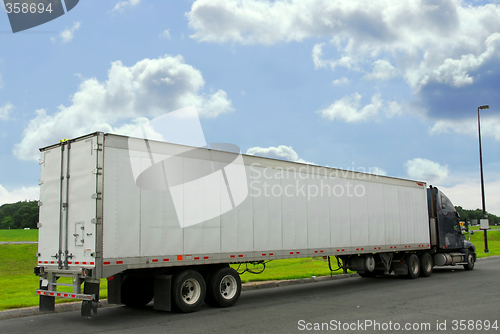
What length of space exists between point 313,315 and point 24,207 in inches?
4207

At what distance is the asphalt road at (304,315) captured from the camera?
27.8 feet

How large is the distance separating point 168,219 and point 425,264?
1240 cm

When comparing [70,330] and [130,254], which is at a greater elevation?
[130,254]

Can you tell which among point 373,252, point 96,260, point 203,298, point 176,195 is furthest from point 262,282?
point 96,260

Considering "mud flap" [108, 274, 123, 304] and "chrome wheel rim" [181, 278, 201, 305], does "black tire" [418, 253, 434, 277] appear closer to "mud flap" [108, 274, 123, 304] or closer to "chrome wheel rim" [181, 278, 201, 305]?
"chrome wheel rim" [181, 278, 201, 305]

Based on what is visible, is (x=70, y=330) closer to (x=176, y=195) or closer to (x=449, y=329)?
(x=176, y=195)

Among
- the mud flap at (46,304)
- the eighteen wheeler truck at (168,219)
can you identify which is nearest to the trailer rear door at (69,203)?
the eighteen wheeler truck at (168,219)

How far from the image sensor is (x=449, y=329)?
7984mm

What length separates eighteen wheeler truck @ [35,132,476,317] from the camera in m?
9.30

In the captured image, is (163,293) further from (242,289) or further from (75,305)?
(242,289)

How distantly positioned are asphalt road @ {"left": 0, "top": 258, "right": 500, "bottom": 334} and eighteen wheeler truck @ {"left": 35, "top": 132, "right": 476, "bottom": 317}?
1.59ft
